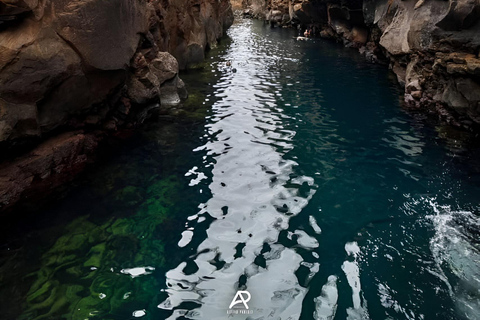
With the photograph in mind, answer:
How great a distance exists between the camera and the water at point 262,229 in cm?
642

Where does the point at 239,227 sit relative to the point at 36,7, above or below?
below

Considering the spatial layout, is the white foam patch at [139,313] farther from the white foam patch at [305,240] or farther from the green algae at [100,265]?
the white foam patch at [305,240]

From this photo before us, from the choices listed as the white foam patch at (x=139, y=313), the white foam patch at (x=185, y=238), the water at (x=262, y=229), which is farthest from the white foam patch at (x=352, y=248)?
the white foam patch at (x=139, y=313)

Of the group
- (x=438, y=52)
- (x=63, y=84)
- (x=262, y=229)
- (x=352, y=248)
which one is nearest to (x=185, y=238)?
(x=262, y=229)

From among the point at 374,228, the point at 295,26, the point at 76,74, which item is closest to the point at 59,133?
the point at 76,74

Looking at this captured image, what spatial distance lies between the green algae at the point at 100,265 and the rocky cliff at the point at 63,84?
7.28 feet

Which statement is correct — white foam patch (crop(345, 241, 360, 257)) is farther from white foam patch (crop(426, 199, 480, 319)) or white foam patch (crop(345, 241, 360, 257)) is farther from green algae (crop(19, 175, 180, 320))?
green algae (crop(19, 175, 180, 320))

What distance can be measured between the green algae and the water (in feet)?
0.09

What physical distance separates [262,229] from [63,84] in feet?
23.0

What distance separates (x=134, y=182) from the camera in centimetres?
1037

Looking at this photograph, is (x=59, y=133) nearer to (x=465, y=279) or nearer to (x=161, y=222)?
(x=161, y=222)

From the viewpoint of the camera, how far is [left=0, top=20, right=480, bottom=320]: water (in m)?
6.42

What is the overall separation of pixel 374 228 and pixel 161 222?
5231 millimetres

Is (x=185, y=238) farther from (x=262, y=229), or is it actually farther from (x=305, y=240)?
(x=305, y=240)
